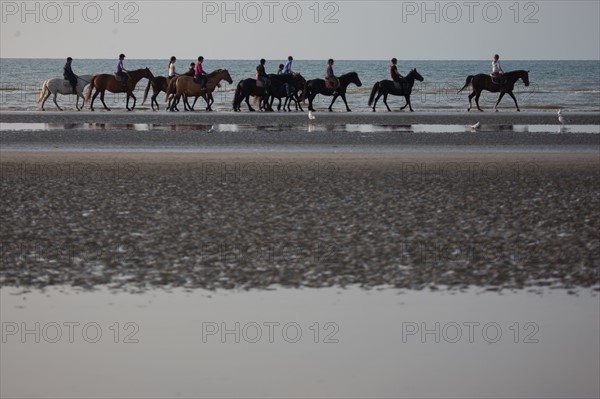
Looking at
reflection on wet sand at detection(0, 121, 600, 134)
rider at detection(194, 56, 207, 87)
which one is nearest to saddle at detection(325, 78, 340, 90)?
rider at detection(194, 56, 207, 87)

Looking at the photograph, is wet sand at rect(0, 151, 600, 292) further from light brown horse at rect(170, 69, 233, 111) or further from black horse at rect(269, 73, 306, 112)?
black horse at rect(269, 73, 306, 112)

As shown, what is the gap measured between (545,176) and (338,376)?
13.1 metres

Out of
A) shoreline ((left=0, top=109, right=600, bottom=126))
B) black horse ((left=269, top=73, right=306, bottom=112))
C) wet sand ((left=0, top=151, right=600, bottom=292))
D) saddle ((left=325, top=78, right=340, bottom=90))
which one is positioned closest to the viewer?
Answer: wet sand ((left=0, top=151, right=600, bottom=292))

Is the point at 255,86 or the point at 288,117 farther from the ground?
the point at 255,86

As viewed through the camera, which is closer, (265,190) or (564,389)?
(564,389)

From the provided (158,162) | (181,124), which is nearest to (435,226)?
(158,162)

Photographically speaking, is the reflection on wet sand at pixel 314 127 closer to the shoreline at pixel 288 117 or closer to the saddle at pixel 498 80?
the shoreline at pixel 288 117

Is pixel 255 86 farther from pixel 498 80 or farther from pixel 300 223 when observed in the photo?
pixel 300 223

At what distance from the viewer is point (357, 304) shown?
9.41 metres

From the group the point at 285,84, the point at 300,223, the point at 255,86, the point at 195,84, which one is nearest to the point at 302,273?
the point at 300,223

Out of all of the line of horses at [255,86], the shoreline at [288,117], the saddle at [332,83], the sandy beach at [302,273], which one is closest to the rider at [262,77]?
the line of horses at [255,86]

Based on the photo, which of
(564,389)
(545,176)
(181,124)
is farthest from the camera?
(181,124)

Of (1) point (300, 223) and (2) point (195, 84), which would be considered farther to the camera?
(2) point (195, 84)

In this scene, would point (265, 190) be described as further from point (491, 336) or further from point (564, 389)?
point (564, 389)
